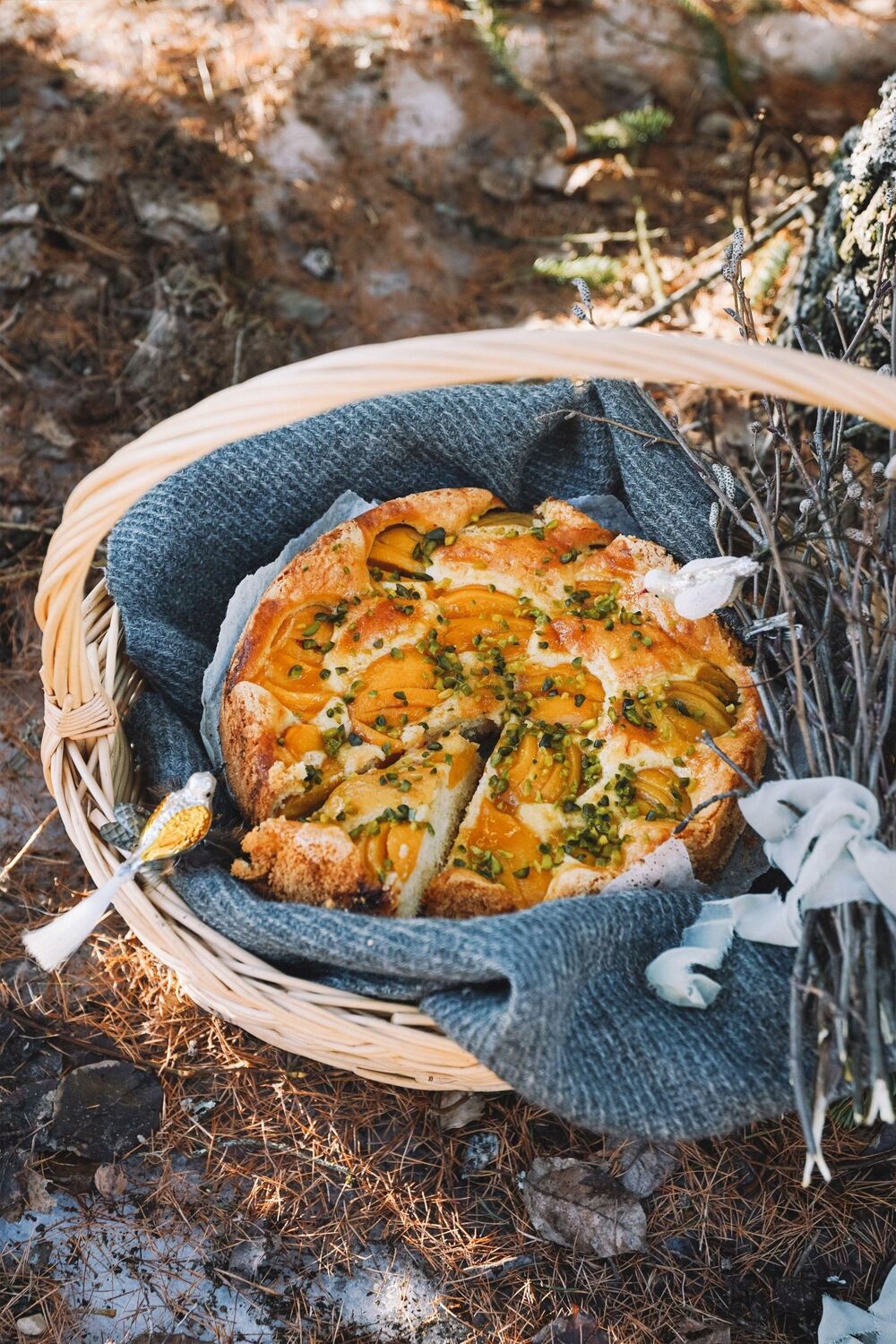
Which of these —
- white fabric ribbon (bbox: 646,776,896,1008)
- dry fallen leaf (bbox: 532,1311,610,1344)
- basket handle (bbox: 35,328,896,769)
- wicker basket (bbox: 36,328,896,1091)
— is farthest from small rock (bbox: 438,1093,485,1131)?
basket handle (bbox: 35,328,896,769)

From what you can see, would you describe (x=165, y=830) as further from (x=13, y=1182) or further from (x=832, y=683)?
(x=832, y=683)

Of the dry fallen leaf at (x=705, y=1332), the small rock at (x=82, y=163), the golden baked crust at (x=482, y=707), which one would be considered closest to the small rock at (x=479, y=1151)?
the dry fallen leaf at (x=705, y=1332)

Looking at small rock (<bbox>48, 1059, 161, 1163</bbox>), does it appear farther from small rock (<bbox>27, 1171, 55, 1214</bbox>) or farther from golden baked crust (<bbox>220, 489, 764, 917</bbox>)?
golden baked crust (<bbox>220, 489, 764, 917</bbox>)

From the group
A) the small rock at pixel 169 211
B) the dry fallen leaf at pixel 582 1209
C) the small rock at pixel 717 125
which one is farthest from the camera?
the small rock at pixel 717 125

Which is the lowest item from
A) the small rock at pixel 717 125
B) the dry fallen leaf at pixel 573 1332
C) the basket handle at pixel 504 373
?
the dry fallen leaf at pixel 573 1332

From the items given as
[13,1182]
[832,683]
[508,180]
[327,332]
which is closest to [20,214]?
[327,332]

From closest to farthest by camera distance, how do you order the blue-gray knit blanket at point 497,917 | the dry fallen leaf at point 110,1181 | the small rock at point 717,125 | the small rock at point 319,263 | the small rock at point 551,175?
the blue-gray knit blanket at point 497,917
the dry fallen leaf at point 110,1181
the small rock at point 319,263
the small rock at point 551,175
the small rock at point 717,125

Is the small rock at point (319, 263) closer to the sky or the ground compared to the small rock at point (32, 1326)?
closer to the sky

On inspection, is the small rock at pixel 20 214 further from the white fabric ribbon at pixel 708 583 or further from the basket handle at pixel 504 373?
the white fabric ribbon at pixel 708 583
